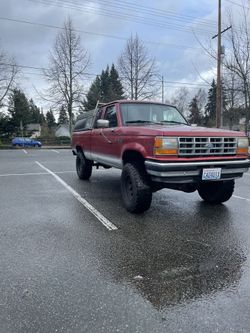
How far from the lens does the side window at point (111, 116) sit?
251 inches

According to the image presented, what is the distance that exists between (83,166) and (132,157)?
3.71 m

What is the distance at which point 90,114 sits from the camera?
848 cm

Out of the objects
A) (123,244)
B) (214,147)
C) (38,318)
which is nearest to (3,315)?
(38,318)

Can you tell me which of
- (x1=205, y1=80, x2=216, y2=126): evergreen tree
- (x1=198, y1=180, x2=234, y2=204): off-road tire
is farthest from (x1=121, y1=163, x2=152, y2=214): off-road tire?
(x1=205, y1=80, x2=216, y2=126): evergreen tree

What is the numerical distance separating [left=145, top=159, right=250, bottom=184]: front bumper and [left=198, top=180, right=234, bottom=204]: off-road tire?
2.39ft

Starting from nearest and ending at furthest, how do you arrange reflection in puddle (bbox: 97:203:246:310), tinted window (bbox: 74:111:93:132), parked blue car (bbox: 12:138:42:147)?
reflection in puddle (bbox: 97:203:246:310)
tinted window (bbox: 74:111:93:132)
parked blue car (bbox: 12:138:42:147)

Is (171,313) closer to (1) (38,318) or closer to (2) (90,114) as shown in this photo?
(1) (38,318)

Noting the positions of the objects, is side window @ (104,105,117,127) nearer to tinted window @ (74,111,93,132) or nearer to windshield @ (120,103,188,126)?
windshield @ (120,103,188,126)

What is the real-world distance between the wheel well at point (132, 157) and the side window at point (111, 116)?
901 millimetres

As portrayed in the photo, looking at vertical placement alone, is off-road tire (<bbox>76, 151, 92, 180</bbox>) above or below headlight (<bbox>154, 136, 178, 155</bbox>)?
below

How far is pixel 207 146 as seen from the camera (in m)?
4.92

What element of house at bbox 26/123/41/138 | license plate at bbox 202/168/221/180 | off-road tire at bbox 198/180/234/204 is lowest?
off-road tire at bbox 198/180/234/204

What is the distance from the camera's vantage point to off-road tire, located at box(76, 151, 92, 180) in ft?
29.2

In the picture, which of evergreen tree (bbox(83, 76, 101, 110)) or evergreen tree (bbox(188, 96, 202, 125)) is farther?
evergreen tree (bbox(188, 96, 202, 125))
